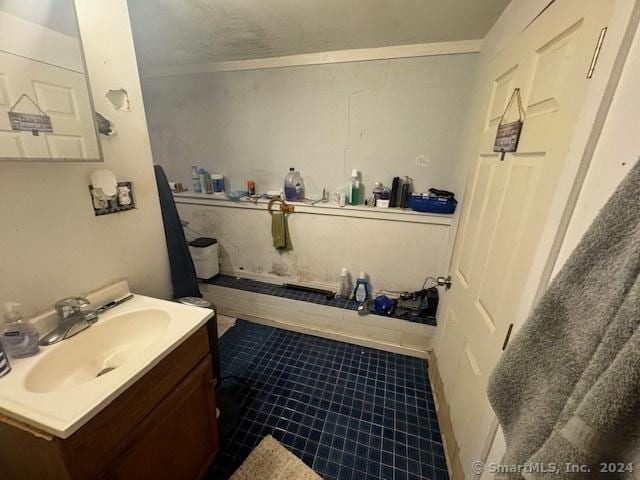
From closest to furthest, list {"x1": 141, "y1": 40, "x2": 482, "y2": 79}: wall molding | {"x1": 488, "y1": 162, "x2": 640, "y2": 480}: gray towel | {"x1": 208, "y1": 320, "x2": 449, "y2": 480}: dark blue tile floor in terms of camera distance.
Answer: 1. {"x1": 488, "y1": 162, "x2": 640, "y2": 480}: gray towel
2. {"x1": 208, "y1": 320, "x2": 449, "y2": 480}: dark blue tile floor
3. {"x1": 141, "y1": 40, "x2": 482, "y2": 79}: wall molding

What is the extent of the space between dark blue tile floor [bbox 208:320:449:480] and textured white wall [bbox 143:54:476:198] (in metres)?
1.29

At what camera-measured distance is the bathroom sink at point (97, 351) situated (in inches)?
28.4

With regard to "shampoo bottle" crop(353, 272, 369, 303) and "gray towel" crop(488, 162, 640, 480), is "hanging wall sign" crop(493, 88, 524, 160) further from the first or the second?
"shampoo bottle" crop(353, 272, 369, 303)

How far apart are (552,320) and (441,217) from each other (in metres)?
1.38

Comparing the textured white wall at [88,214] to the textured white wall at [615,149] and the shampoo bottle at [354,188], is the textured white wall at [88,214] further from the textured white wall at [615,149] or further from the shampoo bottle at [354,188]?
the textured white wall at [615,149]

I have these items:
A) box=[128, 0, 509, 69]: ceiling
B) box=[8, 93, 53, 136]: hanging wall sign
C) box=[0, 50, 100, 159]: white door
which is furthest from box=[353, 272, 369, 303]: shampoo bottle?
box=[8, 93, 53, 136]: hanging wall sign

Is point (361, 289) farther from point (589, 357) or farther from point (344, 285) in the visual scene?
point (589, 357)

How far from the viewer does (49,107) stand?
2.53ft

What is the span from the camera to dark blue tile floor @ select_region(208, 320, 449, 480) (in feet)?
3.84

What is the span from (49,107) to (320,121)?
1.49 metres

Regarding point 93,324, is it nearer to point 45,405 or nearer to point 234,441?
point 45,405

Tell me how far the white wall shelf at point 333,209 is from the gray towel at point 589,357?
136 centimetres

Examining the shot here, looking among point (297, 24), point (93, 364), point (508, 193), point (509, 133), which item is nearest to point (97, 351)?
point (93, 364)

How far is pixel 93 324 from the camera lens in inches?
33.7
